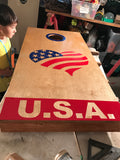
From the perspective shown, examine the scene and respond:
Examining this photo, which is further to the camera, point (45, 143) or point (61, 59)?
point (61, 59)

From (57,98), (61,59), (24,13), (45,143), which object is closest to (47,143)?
(45,143)

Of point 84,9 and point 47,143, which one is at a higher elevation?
point 84,9

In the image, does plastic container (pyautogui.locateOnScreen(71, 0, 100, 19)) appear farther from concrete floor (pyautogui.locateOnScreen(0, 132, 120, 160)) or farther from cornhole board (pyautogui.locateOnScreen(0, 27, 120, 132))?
concrete floor (pyautogui.locateOnScreen(0, 132, 120, 160))

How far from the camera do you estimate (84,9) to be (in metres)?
1.22

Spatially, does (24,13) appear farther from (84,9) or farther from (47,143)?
(47,143)

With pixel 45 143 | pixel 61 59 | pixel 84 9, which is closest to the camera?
pixel 45 143

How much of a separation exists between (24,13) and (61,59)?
3.59ft

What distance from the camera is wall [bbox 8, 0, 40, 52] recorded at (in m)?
1.36

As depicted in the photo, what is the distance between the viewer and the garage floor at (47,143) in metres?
0.38

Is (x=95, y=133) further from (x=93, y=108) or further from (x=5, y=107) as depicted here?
(x=5, y=107)

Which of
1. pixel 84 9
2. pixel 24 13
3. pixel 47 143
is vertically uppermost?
pixel 84 9

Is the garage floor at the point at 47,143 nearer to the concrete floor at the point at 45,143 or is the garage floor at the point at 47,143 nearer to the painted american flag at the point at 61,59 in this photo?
the concrete floor at the point at 45,143

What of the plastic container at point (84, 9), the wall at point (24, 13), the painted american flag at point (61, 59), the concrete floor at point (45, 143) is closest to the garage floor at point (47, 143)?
the concrete floor at point (45, 143)

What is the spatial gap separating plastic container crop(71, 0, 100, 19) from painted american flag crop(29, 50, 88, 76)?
0.72 m
